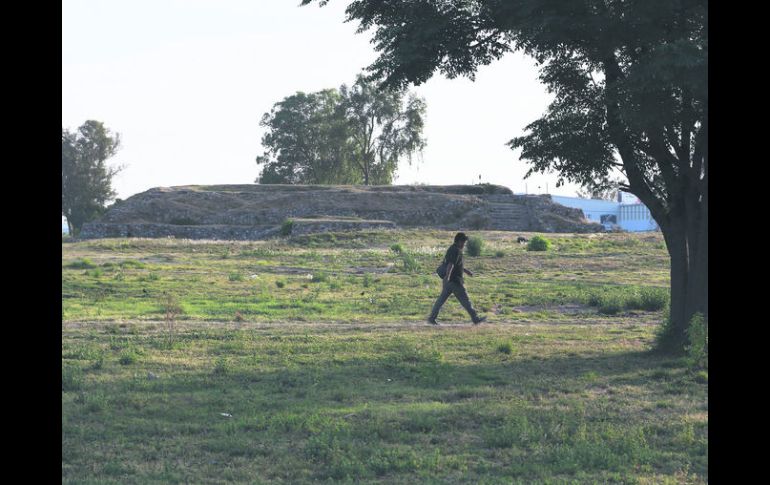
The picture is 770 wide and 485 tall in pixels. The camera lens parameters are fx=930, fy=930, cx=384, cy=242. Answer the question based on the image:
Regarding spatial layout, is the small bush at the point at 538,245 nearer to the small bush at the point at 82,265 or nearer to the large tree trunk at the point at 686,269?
the small bush at the point at 82,265

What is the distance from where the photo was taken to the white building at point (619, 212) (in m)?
84.3

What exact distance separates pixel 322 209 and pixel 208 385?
4395 centimetres

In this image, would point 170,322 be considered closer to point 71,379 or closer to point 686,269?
point 71,379

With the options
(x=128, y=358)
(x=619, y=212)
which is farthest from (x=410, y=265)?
(x=619, y=212)

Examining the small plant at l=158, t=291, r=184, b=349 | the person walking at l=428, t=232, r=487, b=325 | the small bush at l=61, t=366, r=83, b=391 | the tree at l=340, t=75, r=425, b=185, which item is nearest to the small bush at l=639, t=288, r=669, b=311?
the person walking at l=428, t=232, r=487, b=325

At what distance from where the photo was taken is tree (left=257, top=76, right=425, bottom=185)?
66.2m

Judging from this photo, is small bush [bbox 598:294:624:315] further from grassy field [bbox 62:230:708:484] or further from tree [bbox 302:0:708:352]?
tree [bbox 302:0:708:352]

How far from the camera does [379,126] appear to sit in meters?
67.0

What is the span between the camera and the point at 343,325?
15.3 meters

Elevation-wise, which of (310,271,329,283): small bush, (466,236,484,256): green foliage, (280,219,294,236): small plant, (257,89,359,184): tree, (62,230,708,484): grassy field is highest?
(257,89,359,184): tree

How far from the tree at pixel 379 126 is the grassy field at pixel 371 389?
45.0 m

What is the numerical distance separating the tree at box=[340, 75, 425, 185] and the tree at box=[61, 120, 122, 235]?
18222mm
